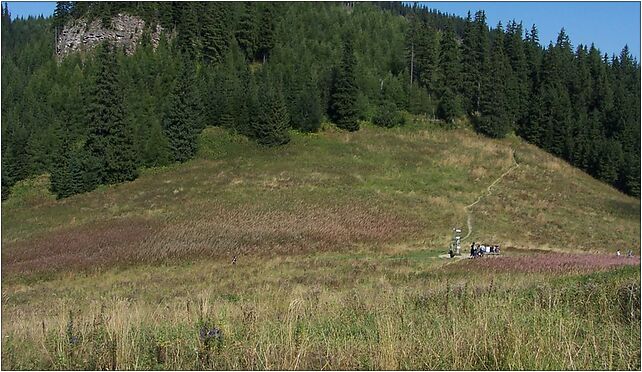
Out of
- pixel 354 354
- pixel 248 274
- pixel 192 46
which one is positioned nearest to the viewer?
pixel 354 354

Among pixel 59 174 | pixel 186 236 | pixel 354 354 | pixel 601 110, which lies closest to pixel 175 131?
pixel 59 174

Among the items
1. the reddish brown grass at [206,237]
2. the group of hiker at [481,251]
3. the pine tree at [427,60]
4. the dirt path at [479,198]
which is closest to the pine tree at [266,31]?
the pine tree at [427,60]

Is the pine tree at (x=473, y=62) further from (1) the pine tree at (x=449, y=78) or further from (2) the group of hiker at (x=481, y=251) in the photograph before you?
(2) the group of hiker at (x=481, y=251)

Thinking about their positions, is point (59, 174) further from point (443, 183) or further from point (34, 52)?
point (34, 52)

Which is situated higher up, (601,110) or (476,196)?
(601,110)

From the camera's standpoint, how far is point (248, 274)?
2258 cm

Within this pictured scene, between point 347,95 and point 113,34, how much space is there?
40510 mm

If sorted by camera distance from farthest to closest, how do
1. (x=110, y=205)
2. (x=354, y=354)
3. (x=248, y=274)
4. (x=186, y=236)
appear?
(x=110, y=205), (x=186, y=236), (x=248, y=274), (x=354, y=354)

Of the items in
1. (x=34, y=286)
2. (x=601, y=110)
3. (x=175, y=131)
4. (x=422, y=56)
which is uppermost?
(x=422, y=56)

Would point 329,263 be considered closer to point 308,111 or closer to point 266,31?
point 308,111

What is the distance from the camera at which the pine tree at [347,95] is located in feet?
214

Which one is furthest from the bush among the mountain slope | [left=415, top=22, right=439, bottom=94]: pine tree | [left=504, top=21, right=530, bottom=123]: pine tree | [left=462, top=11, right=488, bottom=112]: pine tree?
[left=504, top=21, right=530, bottom=123]: pine tree

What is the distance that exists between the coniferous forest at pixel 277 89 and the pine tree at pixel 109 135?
13 centimetres

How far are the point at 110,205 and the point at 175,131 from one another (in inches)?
554
